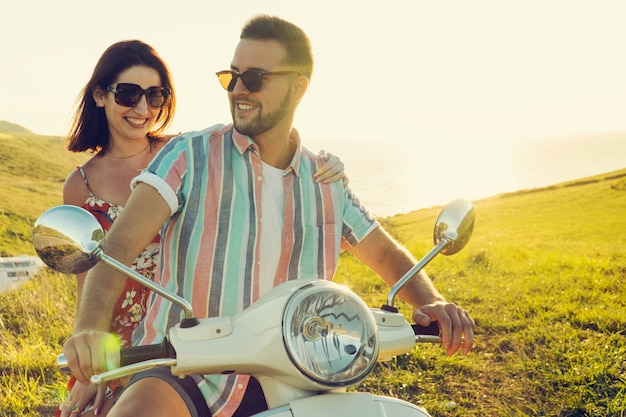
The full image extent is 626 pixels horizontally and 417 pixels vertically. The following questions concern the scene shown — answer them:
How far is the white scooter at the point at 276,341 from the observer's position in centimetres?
127

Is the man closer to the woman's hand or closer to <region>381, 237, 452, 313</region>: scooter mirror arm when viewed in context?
the woman's hand

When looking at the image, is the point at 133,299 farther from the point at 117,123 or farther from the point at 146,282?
the point at 146,282

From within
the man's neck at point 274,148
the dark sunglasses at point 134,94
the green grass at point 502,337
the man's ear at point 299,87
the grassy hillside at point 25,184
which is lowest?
the green grass at point 502,337

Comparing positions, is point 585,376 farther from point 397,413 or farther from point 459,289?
point 397,413

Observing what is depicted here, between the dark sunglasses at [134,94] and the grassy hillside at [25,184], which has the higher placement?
the dark sunglasses at [134,94]

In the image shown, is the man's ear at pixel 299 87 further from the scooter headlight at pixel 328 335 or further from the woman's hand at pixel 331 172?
the scooter headlight at pixel 328 335

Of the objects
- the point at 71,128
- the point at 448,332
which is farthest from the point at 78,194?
the point at 448,332

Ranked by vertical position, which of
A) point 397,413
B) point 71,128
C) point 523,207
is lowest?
point 523,207

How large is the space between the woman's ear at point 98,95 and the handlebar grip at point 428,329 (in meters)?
2.70

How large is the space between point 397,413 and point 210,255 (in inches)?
35.6

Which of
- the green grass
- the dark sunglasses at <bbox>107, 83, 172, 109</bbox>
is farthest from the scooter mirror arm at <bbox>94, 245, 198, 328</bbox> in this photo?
the green grass

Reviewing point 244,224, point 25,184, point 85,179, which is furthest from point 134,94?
point 25,184

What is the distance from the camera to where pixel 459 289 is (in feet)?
20.5

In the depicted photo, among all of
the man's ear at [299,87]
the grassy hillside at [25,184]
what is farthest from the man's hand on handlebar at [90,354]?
the grassy hillside at [25,184]
